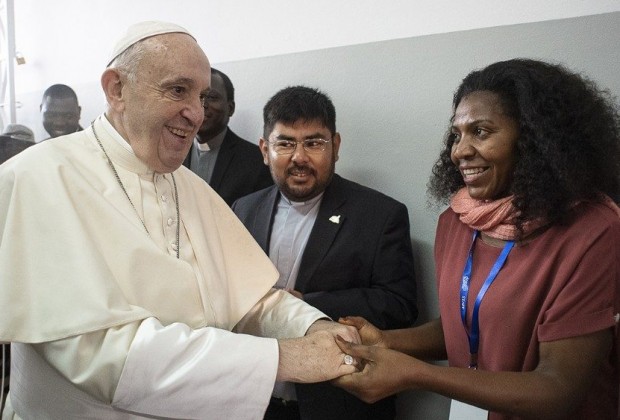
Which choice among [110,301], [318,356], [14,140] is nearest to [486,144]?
[318,356]

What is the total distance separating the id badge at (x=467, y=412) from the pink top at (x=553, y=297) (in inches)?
4.3

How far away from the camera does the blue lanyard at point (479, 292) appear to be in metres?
2.32

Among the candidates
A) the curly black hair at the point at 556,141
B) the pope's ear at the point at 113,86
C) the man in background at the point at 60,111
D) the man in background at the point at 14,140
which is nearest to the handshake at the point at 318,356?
the curly black hair at the point at 556,141

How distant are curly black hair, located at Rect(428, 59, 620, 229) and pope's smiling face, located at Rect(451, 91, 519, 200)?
0.10 feet

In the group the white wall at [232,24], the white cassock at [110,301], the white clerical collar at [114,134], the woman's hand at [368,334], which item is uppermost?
the white wall at [232,24]

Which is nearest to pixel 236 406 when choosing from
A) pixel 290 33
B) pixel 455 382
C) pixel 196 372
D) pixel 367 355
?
pixel 196 372

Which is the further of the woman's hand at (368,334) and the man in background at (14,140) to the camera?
the man in background at (14,140)

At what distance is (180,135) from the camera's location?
7.64 feet

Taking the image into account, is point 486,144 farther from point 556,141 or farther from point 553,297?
point 553,297

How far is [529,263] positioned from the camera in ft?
7.28

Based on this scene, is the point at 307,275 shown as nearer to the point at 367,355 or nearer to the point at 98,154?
the point at 367,355

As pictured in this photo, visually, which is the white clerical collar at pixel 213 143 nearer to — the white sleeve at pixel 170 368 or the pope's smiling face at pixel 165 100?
the pope's smiling face at pixel 165 100

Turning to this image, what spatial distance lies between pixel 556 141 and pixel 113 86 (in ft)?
5.28

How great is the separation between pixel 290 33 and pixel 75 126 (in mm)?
2375
